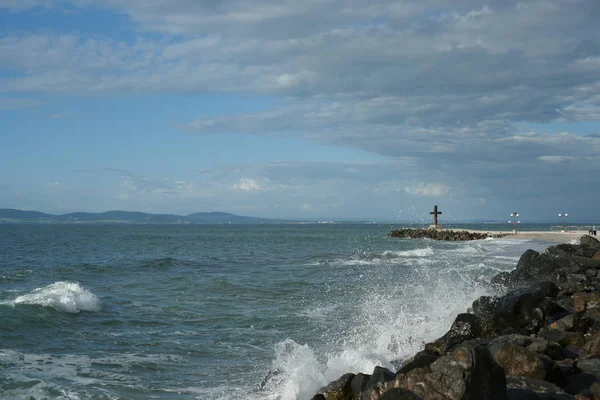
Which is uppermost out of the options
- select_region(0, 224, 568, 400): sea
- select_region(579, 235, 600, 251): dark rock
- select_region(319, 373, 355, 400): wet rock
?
select_region(579, 235, 600, 251): dark rock

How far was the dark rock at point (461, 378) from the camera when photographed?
222 inches

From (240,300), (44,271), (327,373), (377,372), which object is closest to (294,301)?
(240,300)

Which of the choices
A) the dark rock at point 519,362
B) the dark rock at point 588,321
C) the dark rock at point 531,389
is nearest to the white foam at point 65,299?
the dark rock at point 588,321

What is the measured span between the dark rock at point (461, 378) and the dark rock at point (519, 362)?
1199 mm

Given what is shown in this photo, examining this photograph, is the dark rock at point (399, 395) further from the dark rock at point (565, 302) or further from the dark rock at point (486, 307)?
the dark rock at point (565, 302)

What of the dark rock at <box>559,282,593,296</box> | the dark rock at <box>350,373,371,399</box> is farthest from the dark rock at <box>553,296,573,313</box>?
the dark rock at <box>350,373,371,399</box>

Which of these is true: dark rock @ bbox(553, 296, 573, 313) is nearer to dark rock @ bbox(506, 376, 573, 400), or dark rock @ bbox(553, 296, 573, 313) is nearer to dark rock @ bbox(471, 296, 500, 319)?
dark rock @ bbox(471, 296, 500, 319)

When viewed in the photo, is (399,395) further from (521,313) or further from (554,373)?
(521,313)

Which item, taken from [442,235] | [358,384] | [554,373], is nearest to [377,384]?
[358,384]

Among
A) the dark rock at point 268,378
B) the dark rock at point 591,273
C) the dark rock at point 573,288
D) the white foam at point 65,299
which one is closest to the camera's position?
the dark rock at point 268,378

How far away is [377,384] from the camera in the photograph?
21.7ft

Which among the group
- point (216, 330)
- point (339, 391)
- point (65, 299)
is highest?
point (339, 391)

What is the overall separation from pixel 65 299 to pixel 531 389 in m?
14.9

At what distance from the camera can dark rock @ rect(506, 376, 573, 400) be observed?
618 cm
